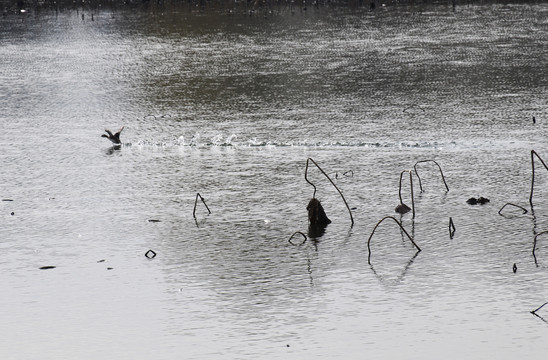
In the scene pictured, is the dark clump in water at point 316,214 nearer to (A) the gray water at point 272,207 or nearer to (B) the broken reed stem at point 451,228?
(A) the gray water at point 272,207

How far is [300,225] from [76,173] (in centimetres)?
535

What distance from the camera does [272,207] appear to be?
588 inches

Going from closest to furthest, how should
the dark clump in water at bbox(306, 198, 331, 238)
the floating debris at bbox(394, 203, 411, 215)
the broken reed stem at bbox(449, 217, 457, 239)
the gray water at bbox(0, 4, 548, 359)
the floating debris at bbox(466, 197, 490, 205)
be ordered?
the gray water at bbox(0, 4, 548, 359)
the broken reed stem at bbox(449, 217, 457, 239)
the dark clump in water at bbox(306, 198, 331, 238)
the floating debris at bbox(394, 203, 411, 215)
the floating debris at bbox(466, 197, 490, 205)

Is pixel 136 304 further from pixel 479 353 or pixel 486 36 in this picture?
pixel 486 36

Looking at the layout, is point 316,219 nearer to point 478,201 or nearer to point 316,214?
point 316,214

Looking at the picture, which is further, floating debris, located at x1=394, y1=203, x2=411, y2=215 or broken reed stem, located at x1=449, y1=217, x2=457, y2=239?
floating debris, located at x1=394, y1=203, x2=411, y2=215

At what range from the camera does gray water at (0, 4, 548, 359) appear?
10289 mm

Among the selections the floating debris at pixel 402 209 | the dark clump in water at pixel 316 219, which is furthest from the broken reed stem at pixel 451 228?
the dark clump in water at pixel 316 219

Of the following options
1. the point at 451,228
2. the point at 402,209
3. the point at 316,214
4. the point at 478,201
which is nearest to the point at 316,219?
the point at 316,214

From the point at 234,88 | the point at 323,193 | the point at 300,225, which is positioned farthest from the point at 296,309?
the point at 234,88

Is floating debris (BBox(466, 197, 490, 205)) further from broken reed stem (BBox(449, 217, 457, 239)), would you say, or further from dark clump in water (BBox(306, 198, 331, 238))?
dark clump in water (BBox(306, 198, 331, 238))

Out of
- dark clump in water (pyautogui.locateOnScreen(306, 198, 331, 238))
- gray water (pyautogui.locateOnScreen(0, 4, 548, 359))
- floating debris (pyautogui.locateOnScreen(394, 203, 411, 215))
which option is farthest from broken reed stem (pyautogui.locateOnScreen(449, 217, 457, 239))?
dark clump in water (pyautogui.locateOnScreen(306, 198, 331, 238))

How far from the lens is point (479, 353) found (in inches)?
376

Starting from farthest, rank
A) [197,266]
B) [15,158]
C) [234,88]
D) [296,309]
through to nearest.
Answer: [234,88], [15,158], [197,266], [296,309]
